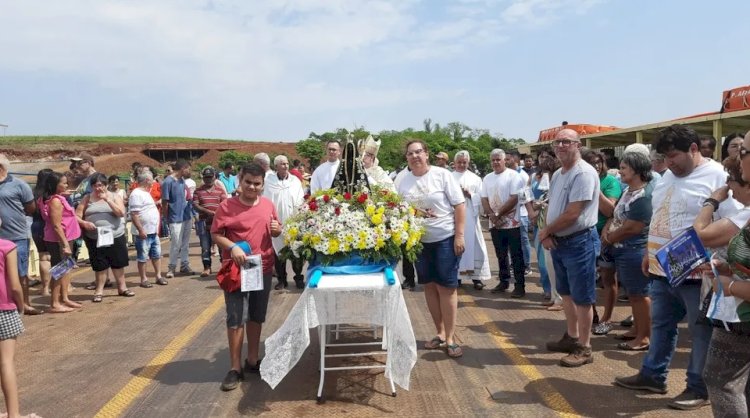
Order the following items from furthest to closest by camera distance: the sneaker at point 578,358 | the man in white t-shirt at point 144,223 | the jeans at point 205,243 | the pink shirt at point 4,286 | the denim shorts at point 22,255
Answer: the jeans at point 205,243, the man in white t-shirt at point 144,223, the denim shorts at point 22,255, the sneaker at point 578,358, the pink shirt at point 4,286

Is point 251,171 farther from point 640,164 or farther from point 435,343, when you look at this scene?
point 640,164

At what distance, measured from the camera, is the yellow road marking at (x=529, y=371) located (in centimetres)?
398

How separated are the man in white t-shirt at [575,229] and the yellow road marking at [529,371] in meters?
0.35

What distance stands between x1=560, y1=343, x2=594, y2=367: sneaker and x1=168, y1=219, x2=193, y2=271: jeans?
7183 mm

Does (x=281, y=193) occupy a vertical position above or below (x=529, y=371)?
above

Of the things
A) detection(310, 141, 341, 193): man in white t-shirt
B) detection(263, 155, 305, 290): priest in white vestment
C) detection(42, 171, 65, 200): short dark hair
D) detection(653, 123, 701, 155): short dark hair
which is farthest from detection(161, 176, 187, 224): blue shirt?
detection(653, 123, 701, 155): short dark hair

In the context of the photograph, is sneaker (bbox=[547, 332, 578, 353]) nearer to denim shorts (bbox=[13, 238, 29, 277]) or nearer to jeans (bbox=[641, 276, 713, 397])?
jeans (bbox=[641, 276, 713, 397])

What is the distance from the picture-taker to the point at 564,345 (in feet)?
17.0

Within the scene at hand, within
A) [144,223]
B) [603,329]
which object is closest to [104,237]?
[144,223]

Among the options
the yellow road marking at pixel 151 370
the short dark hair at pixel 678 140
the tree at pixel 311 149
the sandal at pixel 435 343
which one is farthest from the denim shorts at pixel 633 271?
the tree at pixel 311 149

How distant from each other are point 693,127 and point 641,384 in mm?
12495

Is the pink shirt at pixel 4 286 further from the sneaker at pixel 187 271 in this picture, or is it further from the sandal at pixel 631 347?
the sneaker at pixel 187 271

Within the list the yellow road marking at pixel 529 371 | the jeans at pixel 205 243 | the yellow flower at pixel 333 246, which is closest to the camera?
the yellow road marking at pixel 529 371

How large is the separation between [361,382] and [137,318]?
3.77 meters
